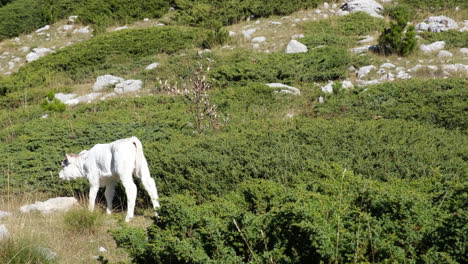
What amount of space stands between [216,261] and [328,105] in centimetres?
696

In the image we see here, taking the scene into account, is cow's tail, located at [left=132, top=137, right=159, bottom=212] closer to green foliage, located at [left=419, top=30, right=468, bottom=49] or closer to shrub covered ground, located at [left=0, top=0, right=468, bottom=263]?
shrub covered ground, located at [left=0, top=0, right=468, bottom=263]

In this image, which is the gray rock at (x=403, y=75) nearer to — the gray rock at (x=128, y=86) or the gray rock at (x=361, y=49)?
the gray rock at (x=361, y=49)

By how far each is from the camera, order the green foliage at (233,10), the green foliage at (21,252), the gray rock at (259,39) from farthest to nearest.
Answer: the green foliage at (233,10)
the gray rock at (259,39)
the green foliage at (21,252)

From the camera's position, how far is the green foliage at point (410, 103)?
8.30 meters

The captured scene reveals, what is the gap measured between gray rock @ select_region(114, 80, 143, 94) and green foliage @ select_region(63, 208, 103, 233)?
27.7ft

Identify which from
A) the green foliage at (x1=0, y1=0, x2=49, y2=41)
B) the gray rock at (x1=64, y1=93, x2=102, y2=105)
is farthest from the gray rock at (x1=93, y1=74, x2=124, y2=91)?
the green foliage at (x1=0, y1=0, x2=49, y2=41)

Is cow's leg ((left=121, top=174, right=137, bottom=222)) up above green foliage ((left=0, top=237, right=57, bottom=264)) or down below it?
below

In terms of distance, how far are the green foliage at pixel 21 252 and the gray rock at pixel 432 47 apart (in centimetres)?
1225

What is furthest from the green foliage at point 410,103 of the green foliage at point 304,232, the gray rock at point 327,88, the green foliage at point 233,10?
the green foliage at point 233,10

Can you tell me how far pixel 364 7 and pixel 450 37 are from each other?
15.7ft

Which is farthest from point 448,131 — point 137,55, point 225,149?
point 137,55

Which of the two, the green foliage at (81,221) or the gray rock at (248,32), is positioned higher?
the green foliage at (81,221)

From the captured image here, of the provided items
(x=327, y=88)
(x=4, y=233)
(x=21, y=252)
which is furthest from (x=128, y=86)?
(x=21, y=252)

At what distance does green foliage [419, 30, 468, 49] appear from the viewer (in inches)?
525
